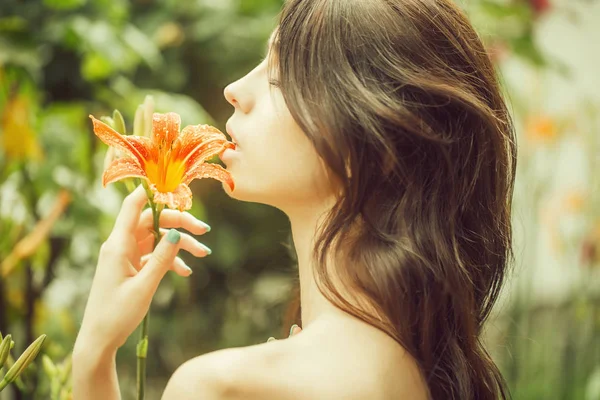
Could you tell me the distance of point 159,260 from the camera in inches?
24.9

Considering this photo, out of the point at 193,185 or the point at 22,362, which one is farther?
the point at 193,185

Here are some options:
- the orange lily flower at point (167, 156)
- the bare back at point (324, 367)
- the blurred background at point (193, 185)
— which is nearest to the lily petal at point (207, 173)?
the orange lily flower at point (167, 156)

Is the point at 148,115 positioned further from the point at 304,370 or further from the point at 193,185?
the point at 193,185

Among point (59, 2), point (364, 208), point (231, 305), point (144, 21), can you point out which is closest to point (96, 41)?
point (59, 2)

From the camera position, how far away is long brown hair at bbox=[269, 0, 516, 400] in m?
0.64

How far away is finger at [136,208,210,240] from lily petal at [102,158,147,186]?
0.10m

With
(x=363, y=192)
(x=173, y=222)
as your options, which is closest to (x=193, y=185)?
(x=173, y=222)

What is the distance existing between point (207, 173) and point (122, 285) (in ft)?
0.38

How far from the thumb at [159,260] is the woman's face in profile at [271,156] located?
8cm

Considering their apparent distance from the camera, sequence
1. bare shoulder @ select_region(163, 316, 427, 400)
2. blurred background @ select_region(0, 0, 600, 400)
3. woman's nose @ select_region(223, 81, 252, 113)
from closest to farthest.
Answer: bare shoulder @ select_region(163, 316, 427, 400) < woman's nose @ select_region(223, 81, 252, 113) < blurred background @ select_region(0, 0, 600, 400)

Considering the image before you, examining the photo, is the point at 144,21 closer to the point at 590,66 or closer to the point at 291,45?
the point at 291,45

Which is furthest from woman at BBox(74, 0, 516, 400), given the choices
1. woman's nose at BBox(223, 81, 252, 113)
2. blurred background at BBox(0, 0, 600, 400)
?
blurred background at BBox(0, 0, 600, 400)

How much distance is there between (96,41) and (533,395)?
1.35 m

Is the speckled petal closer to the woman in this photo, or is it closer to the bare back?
the woman
